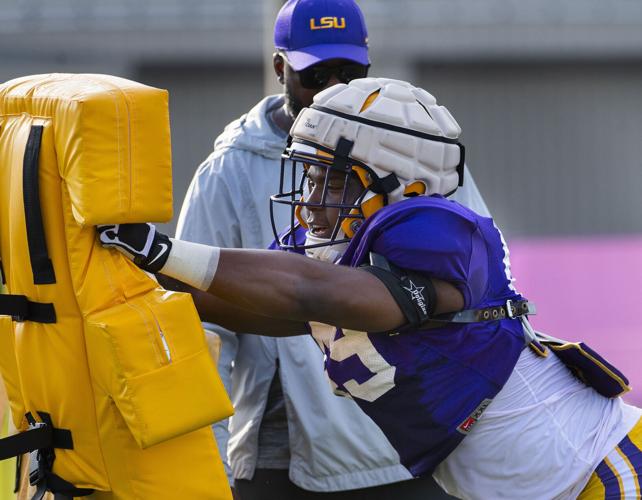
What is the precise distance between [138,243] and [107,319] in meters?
0.16

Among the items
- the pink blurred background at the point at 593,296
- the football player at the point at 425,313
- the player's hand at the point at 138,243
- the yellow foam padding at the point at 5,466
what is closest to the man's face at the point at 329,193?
the football player at the point at 425,313

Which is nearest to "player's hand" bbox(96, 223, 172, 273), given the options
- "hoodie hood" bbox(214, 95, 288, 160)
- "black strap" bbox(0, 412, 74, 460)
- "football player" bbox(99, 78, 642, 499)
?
"football player" bbox(99, 78, 642, 499)

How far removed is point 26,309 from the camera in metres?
2.38

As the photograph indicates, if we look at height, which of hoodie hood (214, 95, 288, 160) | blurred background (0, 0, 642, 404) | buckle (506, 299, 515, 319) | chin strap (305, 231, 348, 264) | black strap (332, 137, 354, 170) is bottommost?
blurred background (0, 0, 642, 404)

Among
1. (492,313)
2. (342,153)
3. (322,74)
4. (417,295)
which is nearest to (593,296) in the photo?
(322,74)

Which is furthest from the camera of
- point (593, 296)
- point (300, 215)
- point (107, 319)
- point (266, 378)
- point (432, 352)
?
point (593, 296)

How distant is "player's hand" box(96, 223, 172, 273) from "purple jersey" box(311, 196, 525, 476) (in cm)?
45

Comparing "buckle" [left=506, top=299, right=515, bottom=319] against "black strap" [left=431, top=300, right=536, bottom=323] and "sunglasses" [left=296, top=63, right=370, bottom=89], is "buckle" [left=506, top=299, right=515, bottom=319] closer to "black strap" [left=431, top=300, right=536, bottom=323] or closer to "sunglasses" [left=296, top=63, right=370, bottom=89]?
"black strap" [left=431, top=300, right=536, bottom=323]

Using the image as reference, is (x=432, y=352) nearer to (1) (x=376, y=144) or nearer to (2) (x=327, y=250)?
(2) (x=327, y=250)

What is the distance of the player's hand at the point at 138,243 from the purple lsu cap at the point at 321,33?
142 cm

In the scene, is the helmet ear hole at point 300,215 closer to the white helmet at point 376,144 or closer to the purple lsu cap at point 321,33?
the white helmet at point 376,144

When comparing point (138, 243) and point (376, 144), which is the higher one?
point (376, 144)

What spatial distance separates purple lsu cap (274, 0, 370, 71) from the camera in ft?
11.8

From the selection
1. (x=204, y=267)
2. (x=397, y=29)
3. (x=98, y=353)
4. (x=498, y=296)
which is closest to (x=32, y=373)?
(x=98, y=353)
